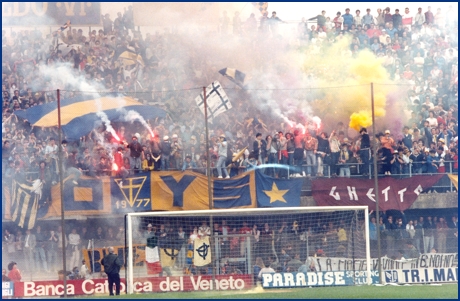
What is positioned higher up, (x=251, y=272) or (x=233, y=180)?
(x=233, y=180)

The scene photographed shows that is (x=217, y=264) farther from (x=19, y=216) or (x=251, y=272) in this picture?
(x=19, y=216)

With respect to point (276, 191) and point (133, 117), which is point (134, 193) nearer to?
point (133, 117)

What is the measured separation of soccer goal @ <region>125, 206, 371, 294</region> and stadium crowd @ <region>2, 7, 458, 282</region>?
1.47 feet

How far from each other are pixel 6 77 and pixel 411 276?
518 inches

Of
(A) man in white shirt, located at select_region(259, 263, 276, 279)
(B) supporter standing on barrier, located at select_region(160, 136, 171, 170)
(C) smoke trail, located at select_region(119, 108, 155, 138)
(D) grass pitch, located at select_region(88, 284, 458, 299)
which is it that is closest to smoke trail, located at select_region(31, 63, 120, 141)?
(C) smoke trail, located at select_region(119, 108, 155, 138)

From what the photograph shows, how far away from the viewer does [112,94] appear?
94.0ft

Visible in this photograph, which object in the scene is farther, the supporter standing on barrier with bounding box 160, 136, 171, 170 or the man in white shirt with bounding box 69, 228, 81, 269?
the supporter standing on barrier with bounding box 160, 136, 171, 170

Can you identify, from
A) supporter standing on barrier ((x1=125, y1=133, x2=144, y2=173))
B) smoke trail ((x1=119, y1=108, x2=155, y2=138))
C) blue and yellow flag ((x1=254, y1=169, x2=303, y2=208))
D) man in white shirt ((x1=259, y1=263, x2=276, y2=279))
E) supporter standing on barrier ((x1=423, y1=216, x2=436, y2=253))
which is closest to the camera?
man in white shirt ((x1=259, y1=263, x2=276, y2=279))

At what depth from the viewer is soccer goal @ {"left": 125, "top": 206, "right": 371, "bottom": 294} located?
23.5 meters

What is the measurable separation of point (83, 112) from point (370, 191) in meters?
7.89

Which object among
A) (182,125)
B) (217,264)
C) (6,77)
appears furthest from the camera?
(6,77)

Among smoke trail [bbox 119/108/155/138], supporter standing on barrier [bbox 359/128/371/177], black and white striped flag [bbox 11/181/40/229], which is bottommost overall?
black and white striped flag [bbox 11/181/40/229]

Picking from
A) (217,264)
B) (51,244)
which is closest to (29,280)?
(51,244)

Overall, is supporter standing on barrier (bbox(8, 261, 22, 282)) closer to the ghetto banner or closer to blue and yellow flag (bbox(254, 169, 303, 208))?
blue and yellow flag (bbox(254, 169, 303, 208))
